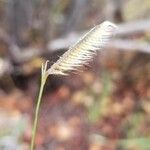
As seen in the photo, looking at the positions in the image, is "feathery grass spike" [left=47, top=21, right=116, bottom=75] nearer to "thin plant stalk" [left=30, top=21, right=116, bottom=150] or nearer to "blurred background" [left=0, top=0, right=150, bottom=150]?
"thin plant stalk" [left=30, top=21, right=116, bottom=150]

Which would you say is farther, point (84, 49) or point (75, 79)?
point (75, 79)

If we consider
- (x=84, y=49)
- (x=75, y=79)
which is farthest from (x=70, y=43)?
(x=84, y=49)

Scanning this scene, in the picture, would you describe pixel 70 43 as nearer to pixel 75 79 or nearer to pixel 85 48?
pixel 75 79

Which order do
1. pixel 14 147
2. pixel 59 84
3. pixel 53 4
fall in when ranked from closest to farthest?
pixel 14 147
pixel 53 4
pixel 59 84

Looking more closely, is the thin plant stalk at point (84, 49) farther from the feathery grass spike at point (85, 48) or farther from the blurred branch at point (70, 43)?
the blurred branch at point (70, 43)

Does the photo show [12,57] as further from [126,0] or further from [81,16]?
[126,0]

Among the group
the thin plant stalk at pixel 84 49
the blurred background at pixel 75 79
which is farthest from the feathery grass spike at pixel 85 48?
the blurred background at pixel 75 79

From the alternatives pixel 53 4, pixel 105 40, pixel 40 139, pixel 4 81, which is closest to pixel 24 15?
pixel 53 4
